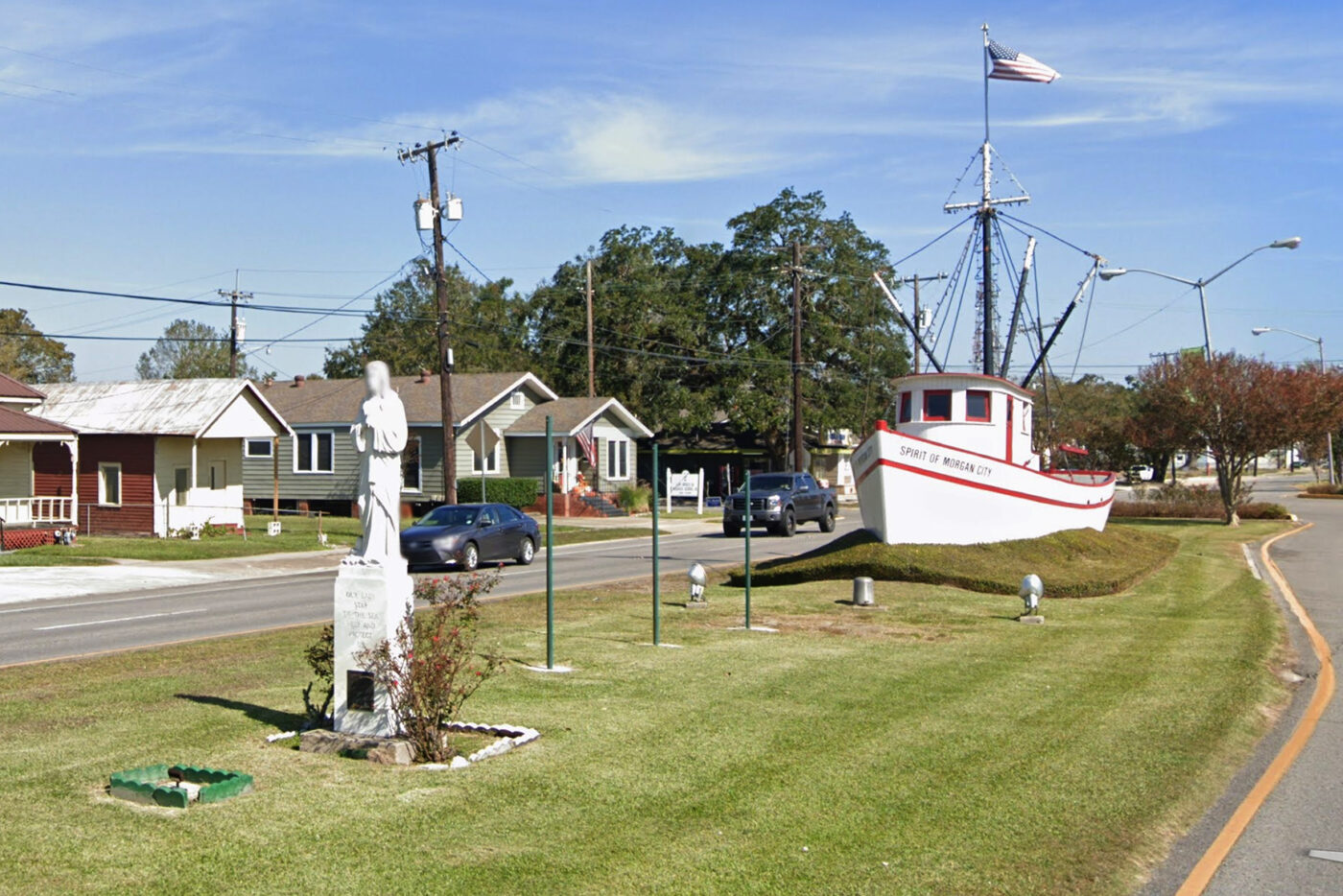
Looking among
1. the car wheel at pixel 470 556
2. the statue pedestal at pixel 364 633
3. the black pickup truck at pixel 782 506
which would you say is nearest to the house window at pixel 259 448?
the black pickup truck at pixel 782 506

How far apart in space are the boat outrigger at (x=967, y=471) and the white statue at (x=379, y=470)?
14.2m

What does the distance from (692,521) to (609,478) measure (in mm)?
7960

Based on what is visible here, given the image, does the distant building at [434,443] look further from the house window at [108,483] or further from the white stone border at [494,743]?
the white stone border at [494,743]

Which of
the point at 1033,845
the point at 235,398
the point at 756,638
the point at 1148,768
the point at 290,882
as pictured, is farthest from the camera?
the point at 235,398

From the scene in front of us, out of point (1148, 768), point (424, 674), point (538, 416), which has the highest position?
point (538, 416)

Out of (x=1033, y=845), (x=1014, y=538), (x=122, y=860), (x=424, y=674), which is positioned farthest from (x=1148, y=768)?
(x=1014, y=538)

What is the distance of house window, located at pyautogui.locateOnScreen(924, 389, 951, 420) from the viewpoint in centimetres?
2602

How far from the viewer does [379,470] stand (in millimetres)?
9000

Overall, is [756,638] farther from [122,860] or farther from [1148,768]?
[122,860]

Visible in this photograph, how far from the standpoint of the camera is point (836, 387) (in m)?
61.8

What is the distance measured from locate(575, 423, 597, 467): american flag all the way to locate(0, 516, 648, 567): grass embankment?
31.5 feet

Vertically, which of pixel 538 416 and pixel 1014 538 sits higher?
pixel 538 416

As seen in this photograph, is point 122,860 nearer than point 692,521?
Yes

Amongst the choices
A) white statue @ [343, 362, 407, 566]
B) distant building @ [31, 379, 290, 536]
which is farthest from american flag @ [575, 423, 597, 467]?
white statue @ [343, 362, 407, 566]
